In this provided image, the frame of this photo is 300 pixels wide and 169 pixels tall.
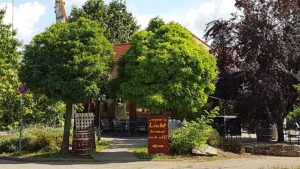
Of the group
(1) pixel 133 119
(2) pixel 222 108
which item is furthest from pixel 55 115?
(2) pixel 222 108

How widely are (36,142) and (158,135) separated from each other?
514cm

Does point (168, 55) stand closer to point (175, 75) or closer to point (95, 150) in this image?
point (175, 75)

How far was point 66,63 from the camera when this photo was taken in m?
17.4

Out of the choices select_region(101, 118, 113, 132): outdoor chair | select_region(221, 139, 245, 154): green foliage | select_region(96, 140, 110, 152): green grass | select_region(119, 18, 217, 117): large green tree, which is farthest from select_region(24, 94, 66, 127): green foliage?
select_region(221, 139, 245, 154): green foliage

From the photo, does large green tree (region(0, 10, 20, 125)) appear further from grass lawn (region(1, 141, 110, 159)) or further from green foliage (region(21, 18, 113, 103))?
green foliage (region(21, 18, 113, 103))

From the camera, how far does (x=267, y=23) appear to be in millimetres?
21859

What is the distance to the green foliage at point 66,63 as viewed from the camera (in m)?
17.2

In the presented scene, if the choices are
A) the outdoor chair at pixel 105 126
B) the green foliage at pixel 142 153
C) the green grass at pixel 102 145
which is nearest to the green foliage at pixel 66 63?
the green foliage at pixel 142 153

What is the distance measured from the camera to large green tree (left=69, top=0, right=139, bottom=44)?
168 ft

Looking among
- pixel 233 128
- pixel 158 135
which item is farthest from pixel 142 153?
pixel 233 128

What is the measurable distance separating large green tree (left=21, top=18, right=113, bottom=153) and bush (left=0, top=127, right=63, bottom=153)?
255 centimetres

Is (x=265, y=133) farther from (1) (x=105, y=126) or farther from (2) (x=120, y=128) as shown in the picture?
(1) (x=105, y=126)

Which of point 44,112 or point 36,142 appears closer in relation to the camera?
point 36,142

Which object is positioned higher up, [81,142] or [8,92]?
[8,92]
